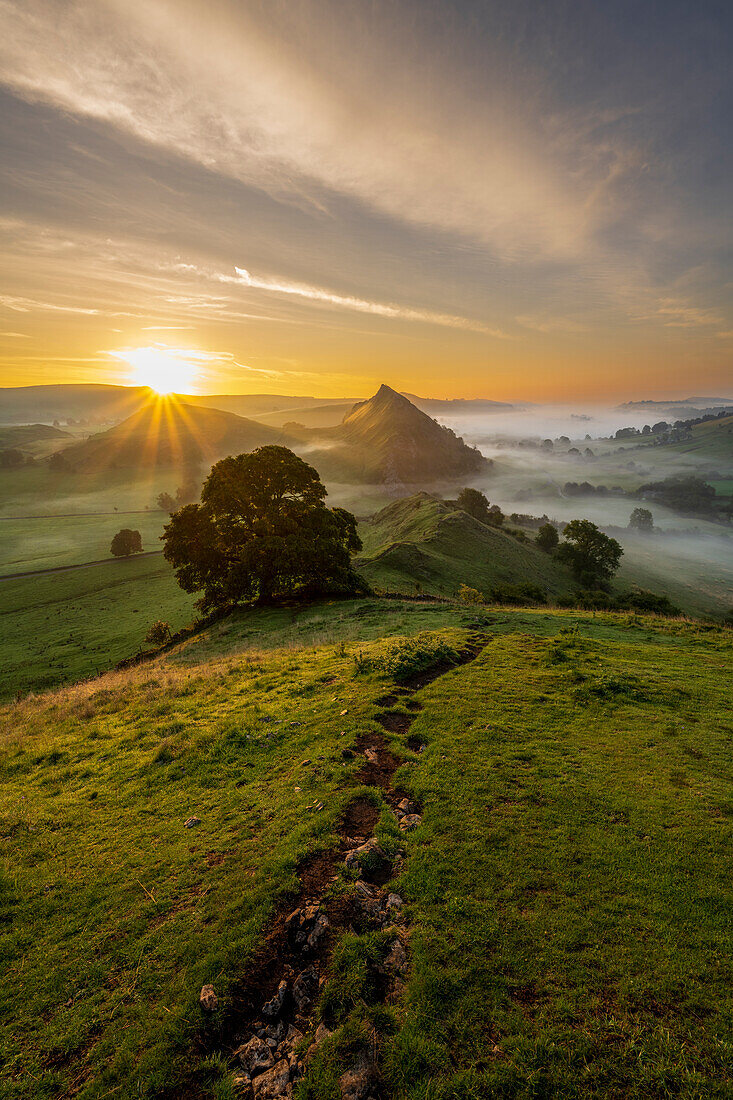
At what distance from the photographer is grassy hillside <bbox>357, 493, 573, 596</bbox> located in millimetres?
58000

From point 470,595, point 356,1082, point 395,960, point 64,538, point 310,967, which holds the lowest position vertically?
point 64,538

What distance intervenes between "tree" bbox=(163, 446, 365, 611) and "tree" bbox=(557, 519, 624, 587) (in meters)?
62.5

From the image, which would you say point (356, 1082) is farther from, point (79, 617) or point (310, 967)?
point (79, 617)

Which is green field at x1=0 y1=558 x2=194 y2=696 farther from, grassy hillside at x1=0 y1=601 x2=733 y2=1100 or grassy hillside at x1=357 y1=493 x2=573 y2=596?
grassy hillside at x1=0 y1=601 x2=733 y2=1100

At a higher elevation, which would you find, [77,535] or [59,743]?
[59,743]

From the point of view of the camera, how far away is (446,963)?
7.54 m

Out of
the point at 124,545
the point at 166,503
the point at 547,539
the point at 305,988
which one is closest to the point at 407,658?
the point at 305,988

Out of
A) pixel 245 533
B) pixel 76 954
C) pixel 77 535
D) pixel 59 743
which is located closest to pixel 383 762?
pixel 76 954

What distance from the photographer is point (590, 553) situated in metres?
85.9

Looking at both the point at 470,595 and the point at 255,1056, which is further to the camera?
the point at 470,595

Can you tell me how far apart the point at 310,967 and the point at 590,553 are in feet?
303

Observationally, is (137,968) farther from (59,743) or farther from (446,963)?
(59,743)

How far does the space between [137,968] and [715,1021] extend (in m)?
10.3

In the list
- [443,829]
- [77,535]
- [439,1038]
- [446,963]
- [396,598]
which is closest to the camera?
[439,1038]
